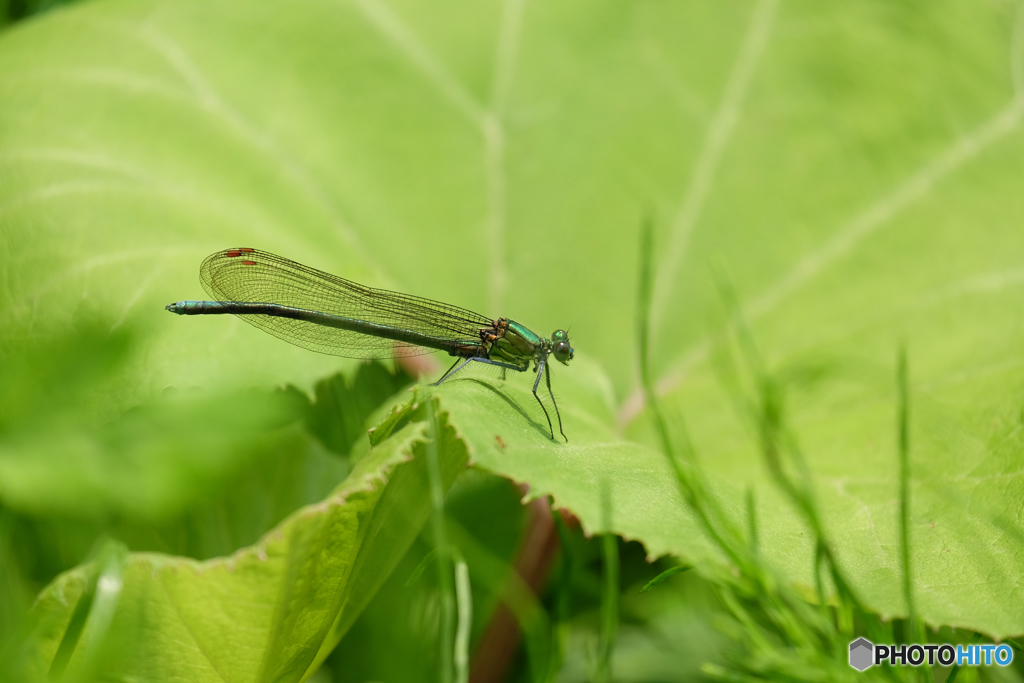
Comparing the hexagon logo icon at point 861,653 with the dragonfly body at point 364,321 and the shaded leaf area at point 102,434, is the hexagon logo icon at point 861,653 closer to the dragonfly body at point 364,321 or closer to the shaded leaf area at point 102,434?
the dragonfly body at point 364,321

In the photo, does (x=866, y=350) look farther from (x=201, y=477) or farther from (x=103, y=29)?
(x=103, y=29)

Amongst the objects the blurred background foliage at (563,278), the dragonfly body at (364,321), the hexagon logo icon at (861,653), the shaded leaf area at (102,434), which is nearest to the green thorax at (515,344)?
the dragonfly body at (364,321)

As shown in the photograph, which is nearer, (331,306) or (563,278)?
(331,306)

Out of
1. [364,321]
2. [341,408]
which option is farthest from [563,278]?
[341,408]

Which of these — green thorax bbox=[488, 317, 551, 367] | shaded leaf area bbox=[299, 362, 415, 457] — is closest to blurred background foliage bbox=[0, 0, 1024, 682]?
shaded leaf area bbox=[299, 362, 415, 457]

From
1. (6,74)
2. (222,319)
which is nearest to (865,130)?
(222,319)

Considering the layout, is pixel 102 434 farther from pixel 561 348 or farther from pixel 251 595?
pixel 561 348
